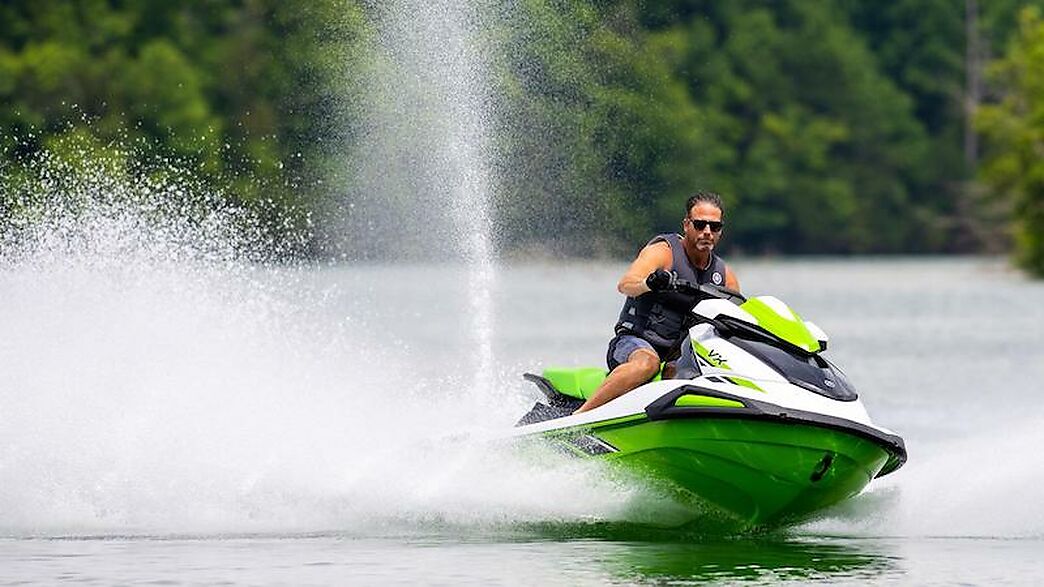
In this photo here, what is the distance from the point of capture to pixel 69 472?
11.4 m

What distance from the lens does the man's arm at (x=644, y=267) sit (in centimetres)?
1011

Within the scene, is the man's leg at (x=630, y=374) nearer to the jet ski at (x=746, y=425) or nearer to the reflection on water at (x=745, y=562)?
the jet ski at (x=746, y=425)

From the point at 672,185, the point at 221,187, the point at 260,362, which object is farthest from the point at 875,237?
the point at 260,362

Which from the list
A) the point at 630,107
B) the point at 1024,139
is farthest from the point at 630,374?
the point at 1024,139

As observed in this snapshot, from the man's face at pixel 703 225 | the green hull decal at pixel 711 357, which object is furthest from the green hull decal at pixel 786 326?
the man's face at pixel 703 225

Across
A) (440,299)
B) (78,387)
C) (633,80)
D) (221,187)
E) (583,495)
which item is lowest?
(583,495)

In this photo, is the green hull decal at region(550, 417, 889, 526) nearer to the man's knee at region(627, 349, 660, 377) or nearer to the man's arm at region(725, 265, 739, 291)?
the man's knee at region(627, 349, 660, 377)

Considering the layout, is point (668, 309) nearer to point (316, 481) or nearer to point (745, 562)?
point (745, 562)

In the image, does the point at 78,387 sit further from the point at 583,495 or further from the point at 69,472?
the point at 583,495

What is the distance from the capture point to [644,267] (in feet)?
33.3

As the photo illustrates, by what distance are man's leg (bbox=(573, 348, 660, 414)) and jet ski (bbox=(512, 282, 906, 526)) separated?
0.06 meters

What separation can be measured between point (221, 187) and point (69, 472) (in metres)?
35.7

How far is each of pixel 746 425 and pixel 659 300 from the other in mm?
893

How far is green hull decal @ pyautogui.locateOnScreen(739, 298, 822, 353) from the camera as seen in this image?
9875 millimetres
